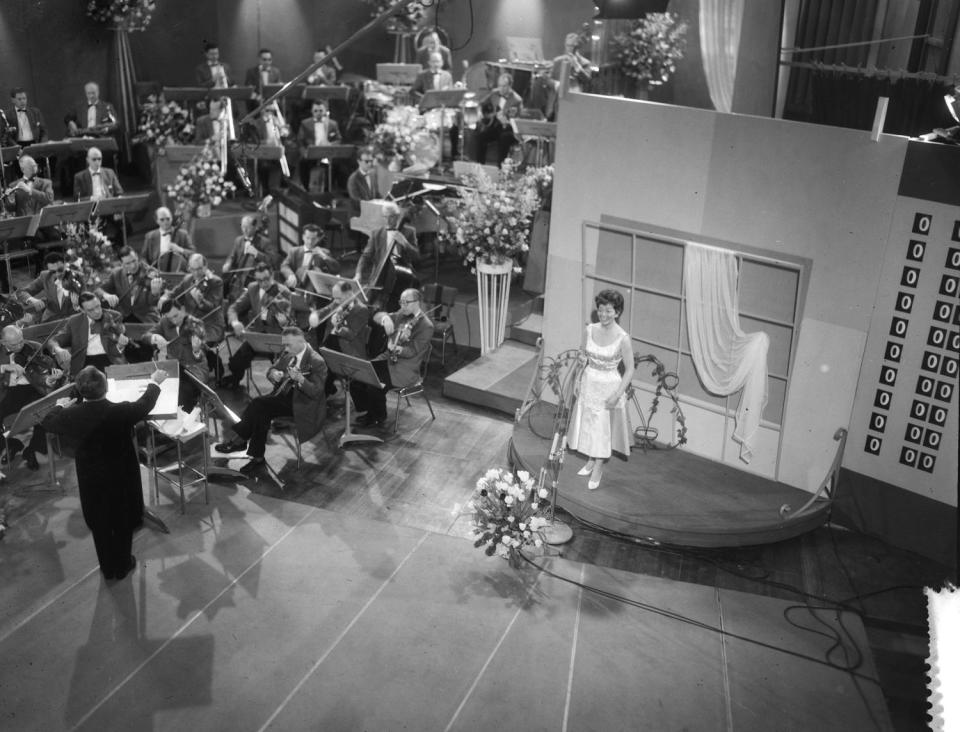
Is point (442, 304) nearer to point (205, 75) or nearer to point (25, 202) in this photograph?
point (25, 202)

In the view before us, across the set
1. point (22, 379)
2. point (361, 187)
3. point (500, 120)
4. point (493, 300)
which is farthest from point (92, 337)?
point (500, 120)

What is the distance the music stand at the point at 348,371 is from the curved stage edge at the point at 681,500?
4.74ft

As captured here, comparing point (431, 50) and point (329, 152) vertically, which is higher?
point (431, 50)

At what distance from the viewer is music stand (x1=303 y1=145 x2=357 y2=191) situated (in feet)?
43.1

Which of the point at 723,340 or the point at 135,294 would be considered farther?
the point at 135,294

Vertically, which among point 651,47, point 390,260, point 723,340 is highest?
point 651,47

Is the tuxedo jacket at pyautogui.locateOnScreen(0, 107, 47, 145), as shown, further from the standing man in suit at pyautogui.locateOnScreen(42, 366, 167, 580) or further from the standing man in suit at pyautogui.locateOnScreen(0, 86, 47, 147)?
the standing man in suit at pyautogui.locateOnScreen(42, 366, 167, 580)

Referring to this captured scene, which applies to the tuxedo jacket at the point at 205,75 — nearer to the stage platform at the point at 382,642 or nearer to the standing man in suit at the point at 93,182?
the standing man in suit at the point at 93,182

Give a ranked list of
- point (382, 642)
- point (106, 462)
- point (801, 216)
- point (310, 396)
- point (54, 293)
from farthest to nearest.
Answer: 1. point (54, 293)
2. point (310, 396)
3. point (801, 216)
4. point (106, 462)
5. point (382, 642)

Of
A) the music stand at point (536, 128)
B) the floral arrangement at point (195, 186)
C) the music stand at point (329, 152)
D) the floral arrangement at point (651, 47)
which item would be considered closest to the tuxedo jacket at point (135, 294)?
the floral arrangement at point (195, 186)

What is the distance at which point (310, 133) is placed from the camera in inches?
539

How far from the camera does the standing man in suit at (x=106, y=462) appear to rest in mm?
6203

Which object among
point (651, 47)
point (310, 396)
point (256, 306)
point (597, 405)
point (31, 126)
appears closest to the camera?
point (597, 405)

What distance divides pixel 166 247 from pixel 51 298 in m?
1.44
